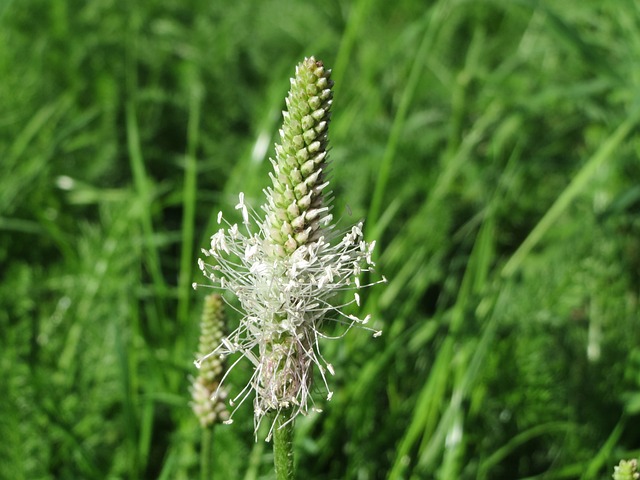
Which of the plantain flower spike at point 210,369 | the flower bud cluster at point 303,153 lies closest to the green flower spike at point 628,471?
the flower bud cluster at point 303,153

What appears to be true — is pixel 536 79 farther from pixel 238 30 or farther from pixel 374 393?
pixel 374 393

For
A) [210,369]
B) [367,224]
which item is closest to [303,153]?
[210,369]

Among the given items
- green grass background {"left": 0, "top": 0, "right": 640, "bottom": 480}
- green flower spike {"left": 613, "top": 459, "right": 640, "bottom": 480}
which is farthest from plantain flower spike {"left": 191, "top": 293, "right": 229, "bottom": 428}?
green flower spike {"left": 613, "top": 459, "right": 640, "bottom": 480}

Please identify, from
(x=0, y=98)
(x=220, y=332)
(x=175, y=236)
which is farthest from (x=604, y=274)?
(x=0, y=98)

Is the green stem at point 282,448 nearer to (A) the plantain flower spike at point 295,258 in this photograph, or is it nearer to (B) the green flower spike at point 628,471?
(A) the plantain flower spike at point 295,258

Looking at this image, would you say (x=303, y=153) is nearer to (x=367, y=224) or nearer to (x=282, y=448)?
(x=282, y=448)
